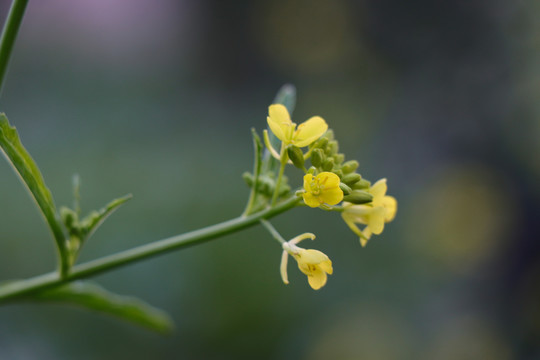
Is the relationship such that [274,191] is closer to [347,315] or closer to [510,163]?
[347,315]

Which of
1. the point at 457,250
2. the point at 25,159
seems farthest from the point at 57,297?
the point at 457,250

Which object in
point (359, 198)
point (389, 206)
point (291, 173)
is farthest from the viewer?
point (291, 173)

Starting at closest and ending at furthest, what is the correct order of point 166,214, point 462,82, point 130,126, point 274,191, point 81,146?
point 274,191, point 166,214, point 81,146, point 130,126, point 462,82

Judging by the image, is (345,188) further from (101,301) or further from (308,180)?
(101,301)

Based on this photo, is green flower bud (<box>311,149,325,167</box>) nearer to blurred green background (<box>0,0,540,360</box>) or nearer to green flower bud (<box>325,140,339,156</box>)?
green flower bud (<box>325,140,339,156</box>)

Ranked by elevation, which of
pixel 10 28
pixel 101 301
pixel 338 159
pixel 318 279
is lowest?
pixel 101 301

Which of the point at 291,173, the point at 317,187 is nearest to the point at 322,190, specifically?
the point at 317,187
